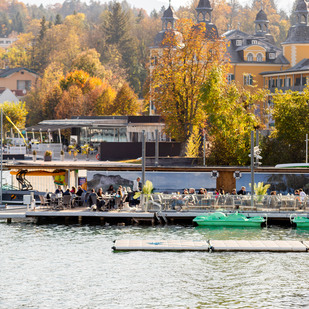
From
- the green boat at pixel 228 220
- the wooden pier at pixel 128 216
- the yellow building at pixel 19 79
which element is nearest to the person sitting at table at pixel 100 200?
the wooden pier at pixel 128 216

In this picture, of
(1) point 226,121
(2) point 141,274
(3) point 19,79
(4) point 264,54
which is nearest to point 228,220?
(2) point 141,274

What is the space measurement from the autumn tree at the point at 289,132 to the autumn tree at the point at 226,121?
1973 millimetres

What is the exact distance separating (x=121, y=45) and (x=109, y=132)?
228ft

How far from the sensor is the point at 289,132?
66.3 metres

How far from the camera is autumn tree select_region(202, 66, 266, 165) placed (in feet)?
211

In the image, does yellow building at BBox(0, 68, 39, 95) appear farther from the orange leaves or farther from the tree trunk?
the tree trunk

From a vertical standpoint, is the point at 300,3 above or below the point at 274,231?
above

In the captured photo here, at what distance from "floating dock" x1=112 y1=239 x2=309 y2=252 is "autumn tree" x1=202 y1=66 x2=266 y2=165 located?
20.2 m

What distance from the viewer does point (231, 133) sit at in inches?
2591

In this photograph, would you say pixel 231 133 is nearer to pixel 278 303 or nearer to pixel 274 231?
pixel 274 231

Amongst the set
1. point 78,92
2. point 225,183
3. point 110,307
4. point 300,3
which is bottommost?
point 110,307

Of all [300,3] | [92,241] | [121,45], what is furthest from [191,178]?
[121,45]

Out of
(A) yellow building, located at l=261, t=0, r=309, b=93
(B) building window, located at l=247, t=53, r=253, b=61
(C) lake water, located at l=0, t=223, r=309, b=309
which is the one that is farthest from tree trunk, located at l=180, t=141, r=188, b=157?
(B) building window, located at l=247, t=53, r=253, b=61

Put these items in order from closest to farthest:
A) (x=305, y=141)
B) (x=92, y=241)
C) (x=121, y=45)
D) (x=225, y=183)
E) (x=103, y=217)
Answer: (x=92, y=241) < (x=103, y=217) < (x=225, y=183) < (x=305, y=141) < (x=121, y=45)
